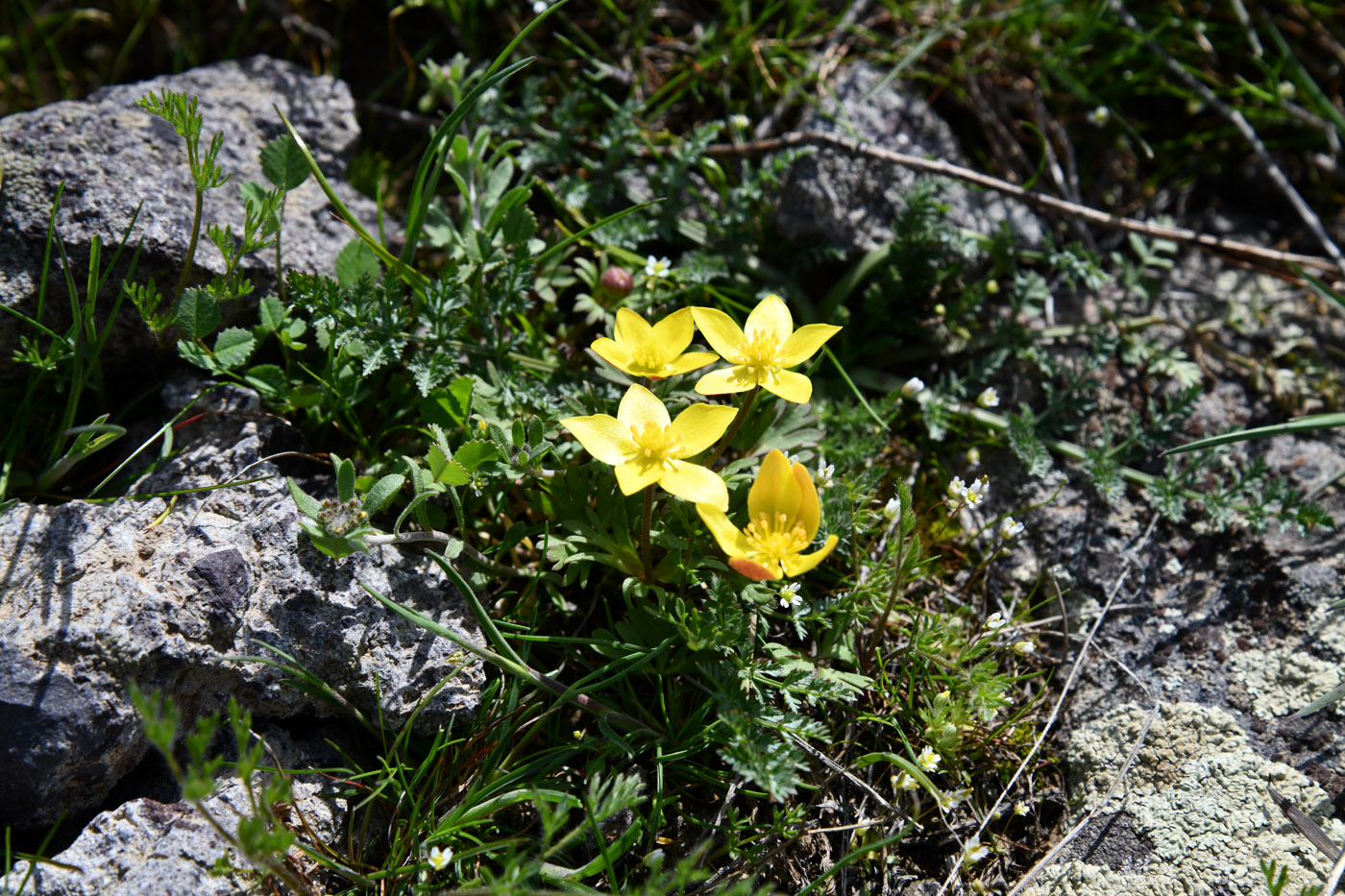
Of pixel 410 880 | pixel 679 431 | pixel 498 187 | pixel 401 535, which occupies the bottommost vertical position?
pixel 410 880

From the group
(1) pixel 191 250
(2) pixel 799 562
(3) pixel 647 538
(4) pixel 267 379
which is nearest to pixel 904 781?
(2) pixel 799 562

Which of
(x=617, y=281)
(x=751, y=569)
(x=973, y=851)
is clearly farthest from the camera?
(x=617, y=281)

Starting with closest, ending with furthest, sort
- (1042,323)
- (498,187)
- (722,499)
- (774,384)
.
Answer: (722,499) < (774,384) < (498,187) < (1042,323)

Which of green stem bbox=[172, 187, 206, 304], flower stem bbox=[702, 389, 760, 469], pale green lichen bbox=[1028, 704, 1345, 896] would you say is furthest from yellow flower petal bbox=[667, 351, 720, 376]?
pale green lichen bbox=[1028, 704, 1345, 896]

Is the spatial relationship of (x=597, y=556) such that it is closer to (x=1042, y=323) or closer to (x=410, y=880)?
(x=410, y=880)

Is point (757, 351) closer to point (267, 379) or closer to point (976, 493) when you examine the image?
point (976, 493)

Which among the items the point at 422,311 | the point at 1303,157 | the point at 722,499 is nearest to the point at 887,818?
the point at 722,499
